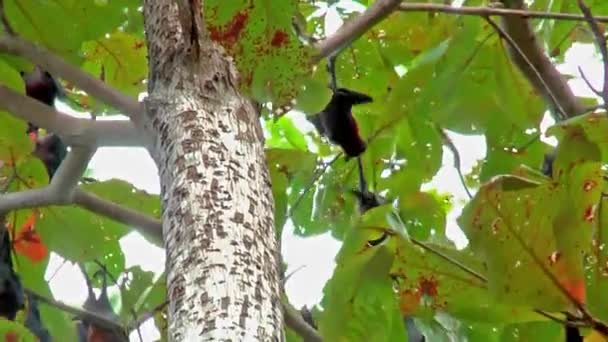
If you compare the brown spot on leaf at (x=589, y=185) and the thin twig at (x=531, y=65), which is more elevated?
the thin twig at (x=531, y=65)

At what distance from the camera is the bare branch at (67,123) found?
1.19 m

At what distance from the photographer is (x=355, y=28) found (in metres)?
1.34

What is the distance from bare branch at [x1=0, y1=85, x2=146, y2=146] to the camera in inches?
46.7

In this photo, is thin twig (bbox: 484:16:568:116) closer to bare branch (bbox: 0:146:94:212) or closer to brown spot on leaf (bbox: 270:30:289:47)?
brown spot on leaf (bbox: 270:30:289:47)

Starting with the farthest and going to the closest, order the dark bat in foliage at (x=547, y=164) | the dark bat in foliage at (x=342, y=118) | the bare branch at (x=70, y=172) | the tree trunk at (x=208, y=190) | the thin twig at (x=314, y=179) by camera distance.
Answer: the thin twig at (x=314, y=179), the dark bat in foliage at (x=342, y=118), the dark bat in foliage at (x=547, y=164), the bare branch at (x=70, y=172), the tree trunk at (x=208, y=190)

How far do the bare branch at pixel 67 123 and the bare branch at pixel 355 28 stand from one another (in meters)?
0.28

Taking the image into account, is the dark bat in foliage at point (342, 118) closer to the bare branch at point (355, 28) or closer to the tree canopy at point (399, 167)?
the tree canopy at point (399, 167)

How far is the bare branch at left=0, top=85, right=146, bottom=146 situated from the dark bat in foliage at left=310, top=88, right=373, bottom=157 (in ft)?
2.06

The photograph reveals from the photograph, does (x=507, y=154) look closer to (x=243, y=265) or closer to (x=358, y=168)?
(x=358, y=168)

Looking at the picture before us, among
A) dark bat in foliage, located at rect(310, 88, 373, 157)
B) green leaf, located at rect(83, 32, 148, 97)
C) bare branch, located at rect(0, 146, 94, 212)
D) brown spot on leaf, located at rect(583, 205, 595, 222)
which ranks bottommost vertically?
brown spot on leaf, located at rect(583, 205, 595, 222)

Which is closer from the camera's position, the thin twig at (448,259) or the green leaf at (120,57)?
the thin twig at (448,259)

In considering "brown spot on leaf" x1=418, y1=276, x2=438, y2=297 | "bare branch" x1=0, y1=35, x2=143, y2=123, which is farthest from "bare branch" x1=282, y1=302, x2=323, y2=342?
"bare branch" x1=0, y1=35, x2=143, y2=123

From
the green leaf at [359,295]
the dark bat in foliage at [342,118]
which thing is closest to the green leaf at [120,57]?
the dark bat in foliage at [342,118]

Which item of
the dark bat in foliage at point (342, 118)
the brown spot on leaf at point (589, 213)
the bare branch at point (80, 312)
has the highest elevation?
the dark bat in foliage at point (342, 118)
